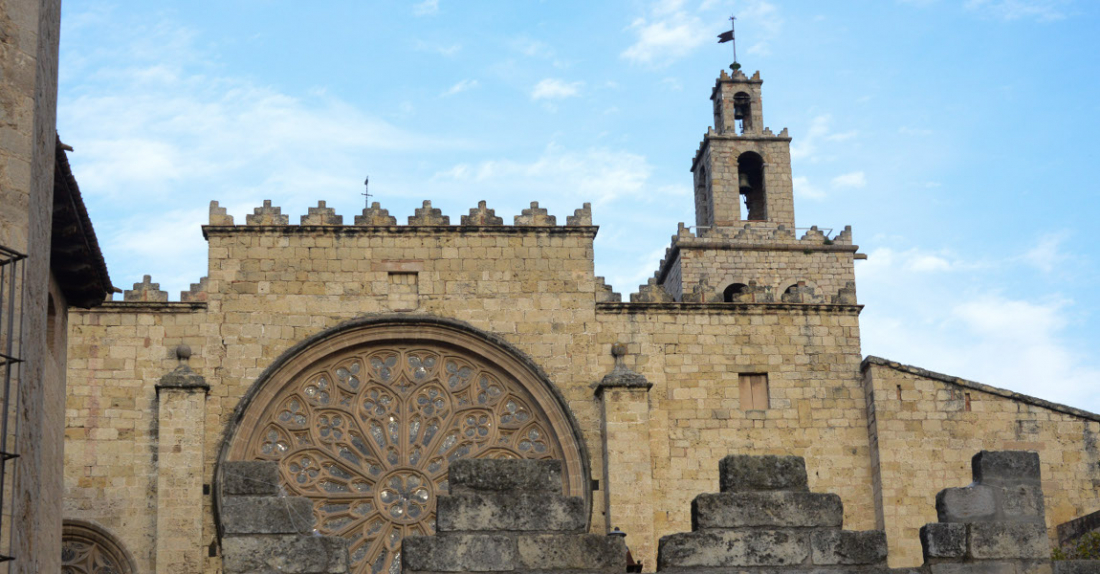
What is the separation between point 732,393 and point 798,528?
13.3m

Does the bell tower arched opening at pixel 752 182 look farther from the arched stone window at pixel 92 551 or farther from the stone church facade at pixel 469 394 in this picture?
the arched stone window at pixel 92 551

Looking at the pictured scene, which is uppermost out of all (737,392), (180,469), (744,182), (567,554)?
(744,182)

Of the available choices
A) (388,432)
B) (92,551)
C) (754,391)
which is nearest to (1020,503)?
(754,391)

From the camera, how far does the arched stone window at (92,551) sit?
21.0 meters

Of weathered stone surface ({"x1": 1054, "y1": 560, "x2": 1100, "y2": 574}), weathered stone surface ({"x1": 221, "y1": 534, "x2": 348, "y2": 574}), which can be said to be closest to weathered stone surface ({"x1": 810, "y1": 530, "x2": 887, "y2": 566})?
weathered stone surface ({"x1": 1054, "y1": 560, "x2": 1100, "y2": 574})

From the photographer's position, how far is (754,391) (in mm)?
23156

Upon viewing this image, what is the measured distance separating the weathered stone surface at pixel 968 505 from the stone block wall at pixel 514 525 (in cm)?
198

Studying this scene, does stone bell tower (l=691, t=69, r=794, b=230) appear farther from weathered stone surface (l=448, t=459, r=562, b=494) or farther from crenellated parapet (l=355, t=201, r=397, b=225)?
weathered stone surface (l=448, t=459, r=562, b=494)

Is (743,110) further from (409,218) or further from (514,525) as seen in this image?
(514,525)

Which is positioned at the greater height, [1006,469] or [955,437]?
[955,437]

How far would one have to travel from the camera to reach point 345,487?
22.1 m

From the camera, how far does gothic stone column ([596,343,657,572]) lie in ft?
70.5

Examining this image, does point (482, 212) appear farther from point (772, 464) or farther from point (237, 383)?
point (772, 464)

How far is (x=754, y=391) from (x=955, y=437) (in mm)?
2715
